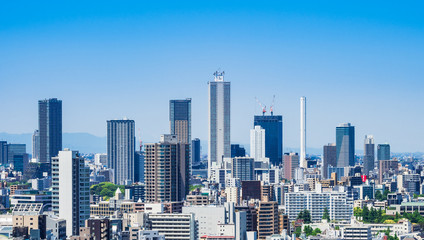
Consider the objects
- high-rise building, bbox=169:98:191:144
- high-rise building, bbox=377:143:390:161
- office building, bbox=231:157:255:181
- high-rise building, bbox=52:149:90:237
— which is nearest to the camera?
high-rise building, bbox=52:149:90:237

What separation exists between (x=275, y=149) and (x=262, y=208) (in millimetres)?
87090

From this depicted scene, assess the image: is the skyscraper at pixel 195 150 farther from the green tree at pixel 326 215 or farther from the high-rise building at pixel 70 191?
the high-rise building at pixel 70 191

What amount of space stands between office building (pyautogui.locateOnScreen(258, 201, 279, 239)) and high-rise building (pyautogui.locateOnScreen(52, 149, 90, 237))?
11.4m

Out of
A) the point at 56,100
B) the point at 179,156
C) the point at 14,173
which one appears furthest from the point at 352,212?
the point at 56,100

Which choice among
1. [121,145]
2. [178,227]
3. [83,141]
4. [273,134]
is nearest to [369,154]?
[273,134]

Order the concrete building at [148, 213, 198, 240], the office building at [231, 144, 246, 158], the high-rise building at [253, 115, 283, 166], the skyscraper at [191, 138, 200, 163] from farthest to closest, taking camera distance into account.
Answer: the high-rise building at [253, 115, 283, 166] → the skyscraper at [191, 138, 200, 163] → the office building at [231, 144, 246, 158] → the concrete building at [148, 213, 198, 240]

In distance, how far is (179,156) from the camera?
58.1m

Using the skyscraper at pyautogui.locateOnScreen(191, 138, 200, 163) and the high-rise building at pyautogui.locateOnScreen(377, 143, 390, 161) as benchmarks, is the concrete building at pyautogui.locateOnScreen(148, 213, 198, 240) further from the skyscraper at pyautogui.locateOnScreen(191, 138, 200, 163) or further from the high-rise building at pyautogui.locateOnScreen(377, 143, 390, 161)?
the high-rise building at pyautogui.locateOnScreen(377, 143, 390, 161)

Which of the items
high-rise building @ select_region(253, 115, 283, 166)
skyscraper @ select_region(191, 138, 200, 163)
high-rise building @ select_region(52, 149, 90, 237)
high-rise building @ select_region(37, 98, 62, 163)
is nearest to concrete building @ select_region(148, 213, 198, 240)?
high-rise building @ select_region(52, 149, 90, 237)

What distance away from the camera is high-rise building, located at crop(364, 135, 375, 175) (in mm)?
127756

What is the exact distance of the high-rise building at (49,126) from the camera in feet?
405

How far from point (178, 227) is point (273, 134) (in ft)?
324

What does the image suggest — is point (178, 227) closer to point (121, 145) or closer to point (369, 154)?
point (121, 145)

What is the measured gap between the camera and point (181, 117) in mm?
125062
